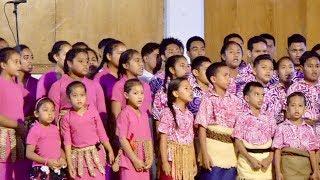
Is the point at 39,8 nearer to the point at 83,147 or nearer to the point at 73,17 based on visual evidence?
the point at 73,17

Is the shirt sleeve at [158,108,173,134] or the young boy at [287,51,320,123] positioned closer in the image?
the shirt sleeve at [158,108,173,134]

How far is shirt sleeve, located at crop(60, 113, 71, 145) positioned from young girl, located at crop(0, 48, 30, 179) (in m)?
0.43

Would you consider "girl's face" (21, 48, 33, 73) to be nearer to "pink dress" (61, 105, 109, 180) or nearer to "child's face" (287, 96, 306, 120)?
"pink dress" (61, 105, 109, 180)

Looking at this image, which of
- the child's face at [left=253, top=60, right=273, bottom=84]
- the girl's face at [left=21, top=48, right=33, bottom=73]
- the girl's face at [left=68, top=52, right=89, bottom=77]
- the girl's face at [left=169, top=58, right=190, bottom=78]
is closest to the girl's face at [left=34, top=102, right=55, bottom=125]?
the girl's face at [left=68, top=52, right=89, bottom=77]

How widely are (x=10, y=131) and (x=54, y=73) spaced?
827 millimetres

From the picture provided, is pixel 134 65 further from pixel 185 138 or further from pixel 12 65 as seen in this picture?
pixel 12 65

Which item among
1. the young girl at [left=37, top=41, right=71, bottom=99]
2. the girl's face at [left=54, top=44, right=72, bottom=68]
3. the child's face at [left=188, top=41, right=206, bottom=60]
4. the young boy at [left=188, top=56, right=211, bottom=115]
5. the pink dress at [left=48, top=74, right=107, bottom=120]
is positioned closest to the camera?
the pink dress at [left=48, top=74, right=107, bottom=120]

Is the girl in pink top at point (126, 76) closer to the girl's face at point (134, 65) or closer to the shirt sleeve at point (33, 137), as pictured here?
the girl's face at point (134, 65)

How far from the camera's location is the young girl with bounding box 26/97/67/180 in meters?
7.25

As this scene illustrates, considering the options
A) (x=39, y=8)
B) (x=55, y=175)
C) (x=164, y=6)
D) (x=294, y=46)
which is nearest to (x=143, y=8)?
(x=164, y=6)

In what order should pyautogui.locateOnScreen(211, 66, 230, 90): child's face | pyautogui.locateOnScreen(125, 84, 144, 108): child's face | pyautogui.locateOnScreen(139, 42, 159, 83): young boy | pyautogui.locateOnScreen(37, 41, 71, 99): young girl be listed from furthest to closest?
pyautogui.locateOnScreen(139, 42, 159, 83): young boy → pyautogui.locateOnScreen(37, 41, 71, 99): young girl → pyautogui.locateOnScreen(211, 66, 230, 90): child's face → pyautogui.locateOnScreen(125, 84, 144, 108): child's face

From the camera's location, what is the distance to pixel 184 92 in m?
7.64

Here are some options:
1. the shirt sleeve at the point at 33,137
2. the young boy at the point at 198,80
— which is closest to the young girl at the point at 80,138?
the shirt sleeve at the point at 33,137

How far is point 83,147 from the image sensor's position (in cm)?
734
